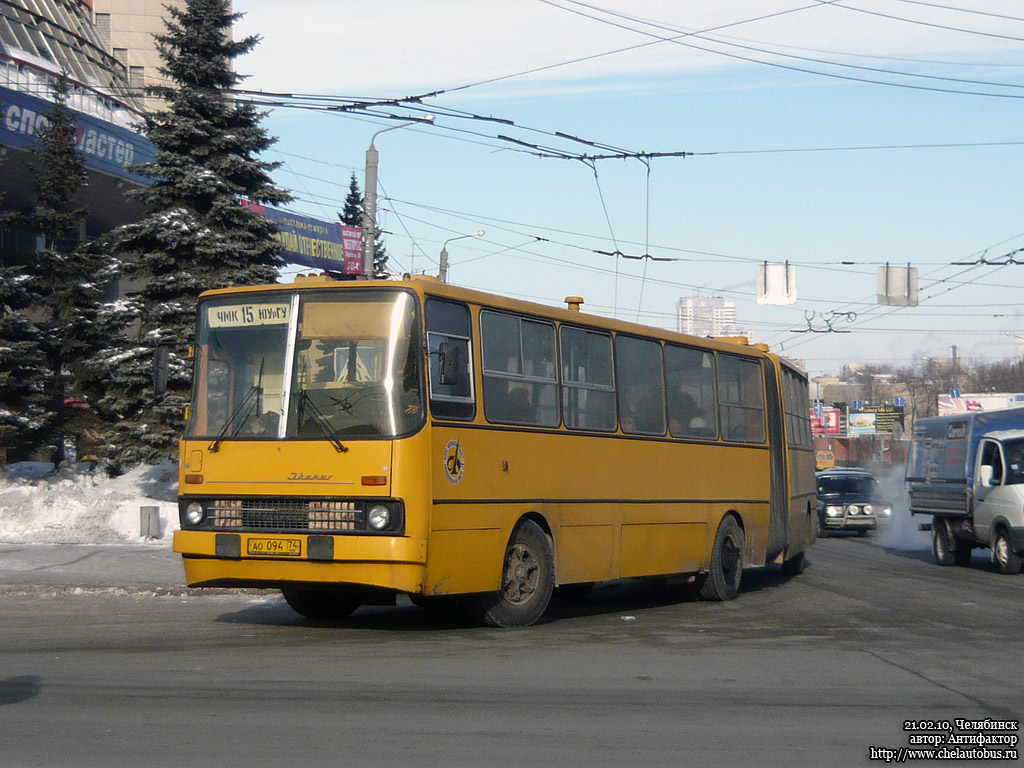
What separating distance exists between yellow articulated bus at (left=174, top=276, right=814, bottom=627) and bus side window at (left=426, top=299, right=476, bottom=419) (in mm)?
18

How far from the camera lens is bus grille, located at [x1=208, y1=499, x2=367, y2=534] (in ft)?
34.4

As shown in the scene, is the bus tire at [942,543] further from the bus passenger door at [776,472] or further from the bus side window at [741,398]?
the bus side window at [741,398]

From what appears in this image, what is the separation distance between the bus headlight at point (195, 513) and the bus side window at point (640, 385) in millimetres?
4523

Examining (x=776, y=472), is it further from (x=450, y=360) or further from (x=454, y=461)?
(x=450, y=360)

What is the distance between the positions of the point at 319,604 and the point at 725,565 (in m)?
5.50

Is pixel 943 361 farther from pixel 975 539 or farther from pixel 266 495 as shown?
pixel 266 495

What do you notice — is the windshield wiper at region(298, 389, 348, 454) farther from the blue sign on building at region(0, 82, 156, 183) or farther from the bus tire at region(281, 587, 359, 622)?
the blue sign on building at region(0, 82, 156, 183)

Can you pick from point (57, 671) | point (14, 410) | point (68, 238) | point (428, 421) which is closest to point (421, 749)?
point (57, 671)

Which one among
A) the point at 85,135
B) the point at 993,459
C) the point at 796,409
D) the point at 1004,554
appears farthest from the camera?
the point at 85,135

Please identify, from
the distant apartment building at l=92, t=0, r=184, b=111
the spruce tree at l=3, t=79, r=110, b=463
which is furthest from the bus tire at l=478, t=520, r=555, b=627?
the distant apartment building at l=92, t=0, r=184, b=111

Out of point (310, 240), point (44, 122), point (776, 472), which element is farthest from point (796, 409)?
point (310, 240)

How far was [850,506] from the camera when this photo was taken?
34.7 m

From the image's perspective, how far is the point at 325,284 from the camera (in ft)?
36.5

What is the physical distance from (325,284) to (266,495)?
1867 mm
